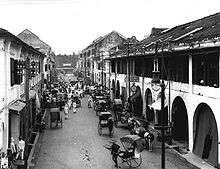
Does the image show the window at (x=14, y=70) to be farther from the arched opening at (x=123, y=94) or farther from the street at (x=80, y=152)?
the arched opening at (x=123, y=94)

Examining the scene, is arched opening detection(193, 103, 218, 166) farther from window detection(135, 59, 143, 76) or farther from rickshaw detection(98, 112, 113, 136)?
window detection(135, 59, 143, 76)

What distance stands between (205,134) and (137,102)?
16.5 m

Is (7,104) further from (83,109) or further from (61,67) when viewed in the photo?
(61,67)

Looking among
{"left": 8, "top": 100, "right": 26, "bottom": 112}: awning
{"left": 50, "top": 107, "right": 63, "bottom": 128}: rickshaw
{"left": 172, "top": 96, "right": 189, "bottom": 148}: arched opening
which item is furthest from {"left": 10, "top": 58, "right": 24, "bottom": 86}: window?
{"left": 172, "top": 96, "right": 189, "bottom": 148}: arched opening

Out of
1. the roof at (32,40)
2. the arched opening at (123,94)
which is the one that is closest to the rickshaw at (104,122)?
the arched opening at (123,94)

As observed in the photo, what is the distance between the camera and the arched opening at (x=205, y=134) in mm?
19266

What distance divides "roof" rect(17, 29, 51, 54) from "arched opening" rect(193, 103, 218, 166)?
2236 inches

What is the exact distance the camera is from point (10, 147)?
63.8ft

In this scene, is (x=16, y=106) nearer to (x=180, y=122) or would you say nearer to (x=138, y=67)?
(x=180, y=122)

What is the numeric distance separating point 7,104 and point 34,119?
12.2m

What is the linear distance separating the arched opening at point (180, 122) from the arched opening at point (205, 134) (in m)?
3.43

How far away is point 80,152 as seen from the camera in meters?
21.5

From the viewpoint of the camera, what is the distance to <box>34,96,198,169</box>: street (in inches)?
741

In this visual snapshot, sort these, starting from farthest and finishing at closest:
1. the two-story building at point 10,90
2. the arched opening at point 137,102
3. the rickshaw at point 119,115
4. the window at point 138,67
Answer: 1. the arched opening at point 137,102
2. the window at point 138,67
3. the rickshaw at point 119,115
4. the two-story building at point 10,90
